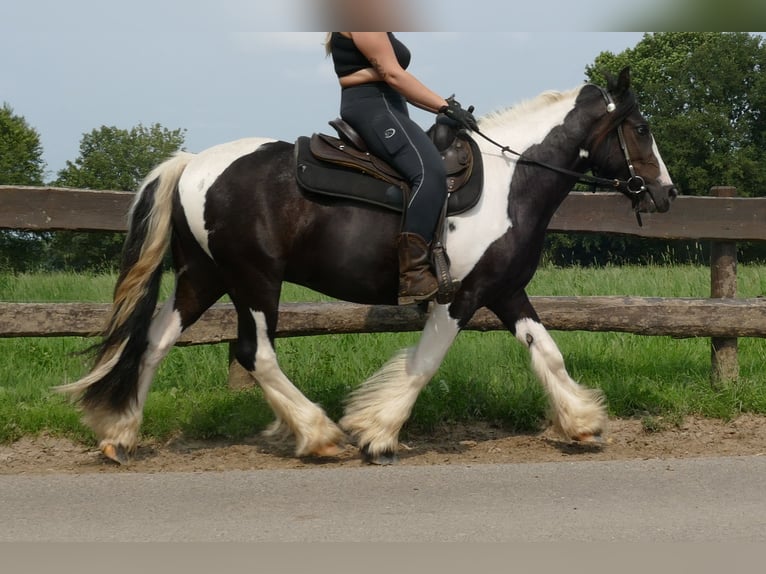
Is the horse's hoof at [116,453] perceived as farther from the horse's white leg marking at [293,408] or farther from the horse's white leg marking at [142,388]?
the horse's white leg marking at [293,408]

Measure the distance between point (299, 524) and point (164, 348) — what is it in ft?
6.93

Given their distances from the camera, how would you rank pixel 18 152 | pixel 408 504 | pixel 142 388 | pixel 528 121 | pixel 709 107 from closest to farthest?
pixel 408 504 < pixel 142 388 < pixel 528 121 < pixel 18 152 < pixel 709 107

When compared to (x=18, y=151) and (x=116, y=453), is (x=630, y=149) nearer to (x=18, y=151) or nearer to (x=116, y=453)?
(x=116, y=453)

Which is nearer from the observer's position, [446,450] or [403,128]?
[403,128]

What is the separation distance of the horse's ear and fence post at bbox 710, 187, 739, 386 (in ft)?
6.29

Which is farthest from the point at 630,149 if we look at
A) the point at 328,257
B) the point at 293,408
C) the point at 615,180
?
the point at 293,408

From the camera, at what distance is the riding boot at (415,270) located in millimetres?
4859

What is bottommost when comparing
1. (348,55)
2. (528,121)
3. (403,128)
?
(403,128)

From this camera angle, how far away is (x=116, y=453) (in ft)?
16.5

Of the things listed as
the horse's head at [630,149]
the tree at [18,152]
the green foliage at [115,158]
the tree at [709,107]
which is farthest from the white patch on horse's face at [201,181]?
the green foliage at [115,158]

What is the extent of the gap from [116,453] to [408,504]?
6.60ft

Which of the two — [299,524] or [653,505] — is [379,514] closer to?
[299,524]

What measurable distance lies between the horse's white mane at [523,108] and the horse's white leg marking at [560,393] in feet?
4.25

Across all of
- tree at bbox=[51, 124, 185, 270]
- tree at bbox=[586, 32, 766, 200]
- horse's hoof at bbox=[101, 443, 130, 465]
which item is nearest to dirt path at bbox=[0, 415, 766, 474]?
horse's hoof at bbox=[101, 443, 130, 465]
